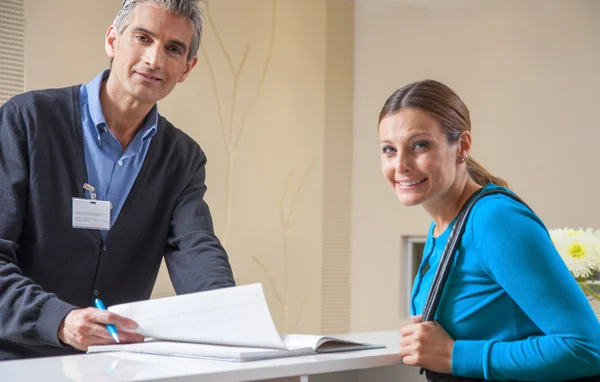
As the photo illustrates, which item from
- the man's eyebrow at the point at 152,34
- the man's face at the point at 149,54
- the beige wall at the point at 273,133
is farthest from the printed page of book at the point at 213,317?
the beige wall at the point at 273,133

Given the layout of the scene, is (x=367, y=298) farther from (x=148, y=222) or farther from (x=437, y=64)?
(x=148, y=222)

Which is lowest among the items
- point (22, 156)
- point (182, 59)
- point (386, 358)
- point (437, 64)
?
point (386, 358)

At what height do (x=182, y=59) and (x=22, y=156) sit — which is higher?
(x=182, y=59)

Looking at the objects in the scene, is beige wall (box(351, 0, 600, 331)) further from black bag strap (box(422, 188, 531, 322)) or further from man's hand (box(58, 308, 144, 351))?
man's hand (box(58, 308, 144, 351))

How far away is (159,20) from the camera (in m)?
2.04

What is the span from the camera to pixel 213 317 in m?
1.38

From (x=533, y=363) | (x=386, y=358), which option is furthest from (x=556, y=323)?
(x=386, y=358)

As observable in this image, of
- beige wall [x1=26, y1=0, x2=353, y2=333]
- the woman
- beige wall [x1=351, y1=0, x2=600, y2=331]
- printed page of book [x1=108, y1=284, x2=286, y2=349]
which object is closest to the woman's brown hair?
the woman

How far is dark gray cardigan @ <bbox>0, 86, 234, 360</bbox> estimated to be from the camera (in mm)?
1851

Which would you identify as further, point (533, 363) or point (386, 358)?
point (386, 358)

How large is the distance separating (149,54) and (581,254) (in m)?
1.36

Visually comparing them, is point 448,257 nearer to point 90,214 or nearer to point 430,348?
point 430,348

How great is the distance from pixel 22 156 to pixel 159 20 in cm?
53

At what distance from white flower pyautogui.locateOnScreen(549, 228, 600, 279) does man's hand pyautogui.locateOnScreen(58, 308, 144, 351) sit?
1.27 meters
